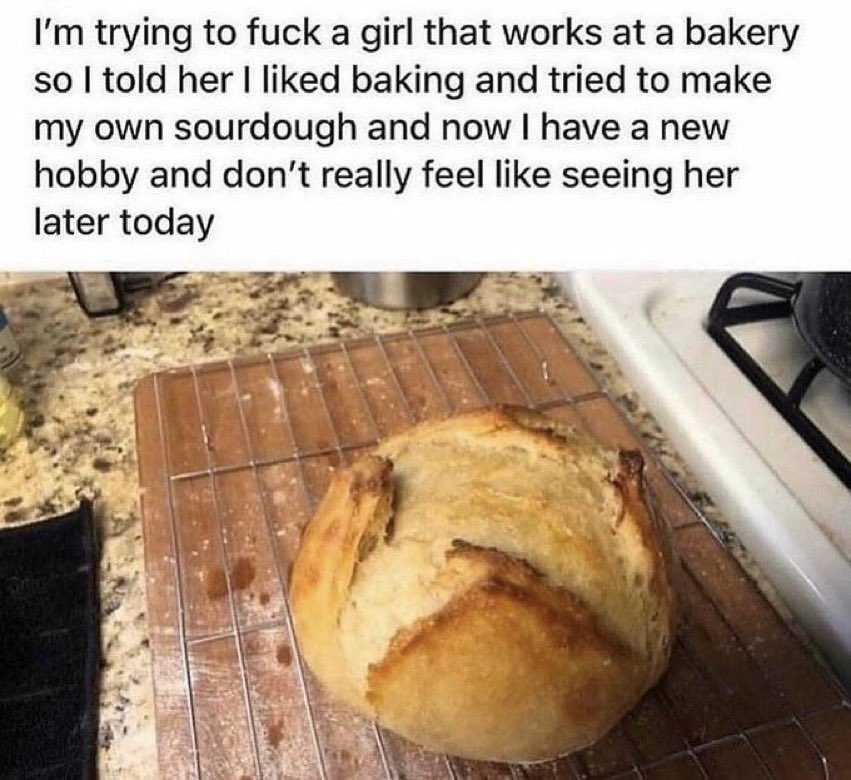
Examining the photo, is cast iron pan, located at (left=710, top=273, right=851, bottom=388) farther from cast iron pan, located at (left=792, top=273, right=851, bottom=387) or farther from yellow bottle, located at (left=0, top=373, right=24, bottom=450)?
yellow bottle, located at (left=0, top=373, right=24, bottom=450)

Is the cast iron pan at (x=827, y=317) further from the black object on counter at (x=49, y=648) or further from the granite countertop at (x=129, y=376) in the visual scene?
the black object on counter at (x=49, y=648)

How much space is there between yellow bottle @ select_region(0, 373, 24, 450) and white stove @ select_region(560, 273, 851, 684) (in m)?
0.52

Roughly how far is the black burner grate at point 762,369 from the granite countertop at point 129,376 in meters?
0.09

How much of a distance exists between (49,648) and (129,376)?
312mm

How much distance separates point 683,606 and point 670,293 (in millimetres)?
360

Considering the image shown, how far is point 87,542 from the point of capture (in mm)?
664

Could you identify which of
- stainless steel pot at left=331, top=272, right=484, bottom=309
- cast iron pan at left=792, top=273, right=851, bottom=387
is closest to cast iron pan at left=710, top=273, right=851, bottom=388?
cast iron pan at left=792, top=273, right=851, bottom=387

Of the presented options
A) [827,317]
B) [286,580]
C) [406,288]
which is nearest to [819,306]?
[827,317]

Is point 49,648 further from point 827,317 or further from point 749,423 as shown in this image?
point 827,317

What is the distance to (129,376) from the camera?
2.78ft

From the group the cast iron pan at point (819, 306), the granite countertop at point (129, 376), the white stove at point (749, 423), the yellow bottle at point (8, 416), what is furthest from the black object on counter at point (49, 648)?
the cast iron pan at point (819, 306)
